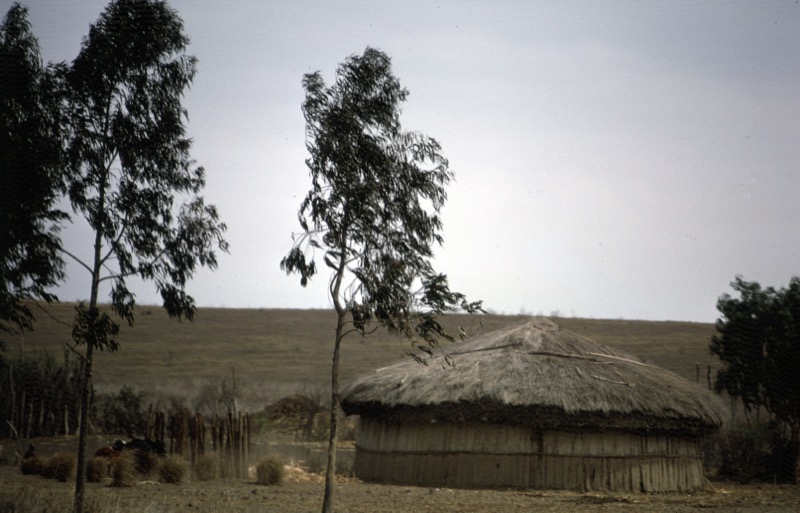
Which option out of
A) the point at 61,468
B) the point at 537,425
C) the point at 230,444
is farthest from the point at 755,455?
the point at 61,468

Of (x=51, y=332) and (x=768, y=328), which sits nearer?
(x=768, y=328)

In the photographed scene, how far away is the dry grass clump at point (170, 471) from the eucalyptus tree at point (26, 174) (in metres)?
5.31

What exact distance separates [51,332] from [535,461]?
141ft

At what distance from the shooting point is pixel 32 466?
18.5 meters

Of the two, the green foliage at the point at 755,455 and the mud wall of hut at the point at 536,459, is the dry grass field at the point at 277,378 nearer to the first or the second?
the mud wall of hut at the point at 536,459

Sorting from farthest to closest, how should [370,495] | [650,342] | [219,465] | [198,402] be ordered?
1. [650,342]
2. [198,402]
3. [219,465]
4. [370,495]

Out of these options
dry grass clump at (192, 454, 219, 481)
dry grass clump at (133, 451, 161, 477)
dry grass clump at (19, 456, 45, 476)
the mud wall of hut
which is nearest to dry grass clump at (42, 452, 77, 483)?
dry grass clump at (19, 456, 45, 476)

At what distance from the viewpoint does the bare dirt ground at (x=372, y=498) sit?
13.8 meters

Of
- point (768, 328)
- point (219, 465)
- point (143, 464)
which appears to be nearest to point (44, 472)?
point (143, 464)

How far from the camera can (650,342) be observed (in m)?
52.5

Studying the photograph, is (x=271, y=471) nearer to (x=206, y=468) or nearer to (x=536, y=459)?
(x=206, y=468)

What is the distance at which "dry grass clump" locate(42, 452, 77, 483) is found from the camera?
17500mm

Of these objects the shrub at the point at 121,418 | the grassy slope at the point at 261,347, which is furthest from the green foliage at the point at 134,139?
the grassy slope at the point at 261,347

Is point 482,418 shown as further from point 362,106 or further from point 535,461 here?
point 362,106
